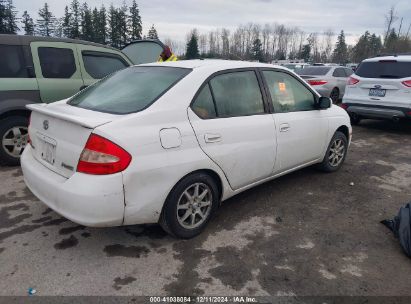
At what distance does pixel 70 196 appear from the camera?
102 inches

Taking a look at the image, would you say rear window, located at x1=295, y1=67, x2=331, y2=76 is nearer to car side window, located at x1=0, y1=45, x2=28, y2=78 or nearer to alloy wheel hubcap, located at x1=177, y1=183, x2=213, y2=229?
car side window, located at x1=0, y1=45, x2=28, y2=78

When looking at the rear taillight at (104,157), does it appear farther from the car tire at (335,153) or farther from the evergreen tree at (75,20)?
the evergreen tree at (75,20)

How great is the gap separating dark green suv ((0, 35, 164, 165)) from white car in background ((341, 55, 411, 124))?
5.90 m

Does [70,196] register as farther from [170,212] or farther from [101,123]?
[170,212]

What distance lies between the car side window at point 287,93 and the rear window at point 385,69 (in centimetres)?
417

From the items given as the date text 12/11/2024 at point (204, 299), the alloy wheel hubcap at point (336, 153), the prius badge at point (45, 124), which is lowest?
the date text 12/11/2024 at point (204, 299)

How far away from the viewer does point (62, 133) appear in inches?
111

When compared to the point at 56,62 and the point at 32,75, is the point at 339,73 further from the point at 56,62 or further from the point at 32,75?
the point at 32,75

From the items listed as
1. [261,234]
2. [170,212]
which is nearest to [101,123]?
[170,212]

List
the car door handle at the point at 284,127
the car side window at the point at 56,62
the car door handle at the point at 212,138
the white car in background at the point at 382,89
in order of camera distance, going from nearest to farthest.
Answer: the car door handle at the point at 212,138
the car door handle at the point at 284,127
the car side window at the point at 56,62
the white car in background at the point at 382,89

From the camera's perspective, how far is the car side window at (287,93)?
3.91m

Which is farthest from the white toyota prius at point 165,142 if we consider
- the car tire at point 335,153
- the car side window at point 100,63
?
the car side window at point 100,63

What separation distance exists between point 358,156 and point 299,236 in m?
3.48

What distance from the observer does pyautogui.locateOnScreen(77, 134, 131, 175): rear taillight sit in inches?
99.4
